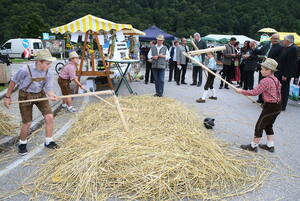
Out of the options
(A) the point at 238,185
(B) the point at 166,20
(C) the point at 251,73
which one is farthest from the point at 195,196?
(B) the point at 166,20

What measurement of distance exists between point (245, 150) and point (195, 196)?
177cm

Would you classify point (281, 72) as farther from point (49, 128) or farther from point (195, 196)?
point (49, 128)

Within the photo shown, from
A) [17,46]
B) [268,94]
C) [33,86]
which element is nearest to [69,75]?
[33,86]

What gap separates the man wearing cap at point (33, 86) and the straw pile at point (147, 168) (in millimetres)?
632

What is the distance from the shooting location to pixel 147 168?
11.2 feet

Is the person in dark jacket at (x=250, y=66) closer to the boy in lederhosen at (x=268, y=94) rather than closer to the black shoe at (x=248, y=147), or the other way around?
the boy in lederhosen at (x=268, y=94)

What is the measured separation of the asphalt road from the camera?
11.0ft

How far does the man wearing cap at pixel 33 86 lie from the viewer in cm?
408

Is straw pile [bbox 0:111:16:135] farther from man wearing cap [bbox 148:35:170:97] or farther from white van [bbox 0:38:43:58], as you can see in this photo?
white van [bbox 0:38:43:58]

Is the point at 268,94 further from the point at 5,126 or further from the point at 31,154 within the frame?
the point at 5,126

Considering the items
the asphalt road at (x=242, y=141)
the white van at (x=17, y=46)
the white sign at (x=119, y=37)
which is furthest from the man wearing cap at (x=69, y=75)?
the white van at (x=17, y=46)

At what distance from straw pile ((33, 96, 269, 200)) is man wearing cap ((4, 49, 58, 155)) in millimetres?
632

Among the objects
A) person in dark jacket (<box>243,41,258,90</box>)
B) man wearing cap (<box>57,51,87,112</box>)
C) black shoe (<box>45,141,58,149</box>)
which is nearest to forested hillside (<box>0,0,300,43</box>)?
person in dark jacket (<box>243,41,258,90</box>)

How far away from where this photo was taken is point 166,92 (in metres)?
9.70
